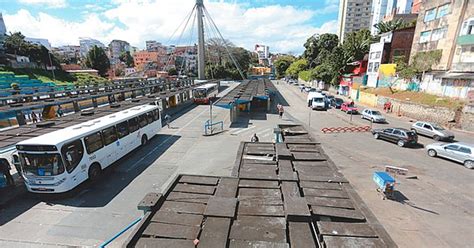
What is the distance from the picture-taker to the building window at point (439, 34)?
29022mm

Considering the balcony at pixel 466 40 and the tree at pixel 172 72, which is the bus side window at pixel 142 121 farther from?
the tree at pixel 172 72

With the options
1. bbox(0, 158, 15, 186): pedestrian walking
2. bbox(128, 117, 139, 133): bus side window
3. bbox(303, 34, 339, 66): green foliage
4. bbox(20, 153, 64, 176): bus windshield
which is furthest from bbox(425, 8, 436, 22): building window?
bbox(0, 158, 15, 186): pedestrian walking

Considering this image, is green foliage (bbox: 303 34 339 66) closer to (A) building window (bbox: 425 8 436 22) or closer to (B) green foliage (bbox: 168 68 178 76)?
(A) building window (bbox: 425 8 436 22)

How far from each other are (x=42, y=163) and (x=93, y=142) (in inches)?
96.5

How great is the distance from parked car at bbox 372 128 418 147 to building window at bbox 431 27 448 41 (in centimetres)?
2019

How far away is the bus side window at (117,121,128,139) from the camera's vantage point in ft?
47.2

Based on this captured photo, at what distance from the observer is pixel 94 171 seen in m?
12.1

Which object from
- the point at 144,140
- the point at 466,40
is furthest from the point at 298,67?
the point at 144,140

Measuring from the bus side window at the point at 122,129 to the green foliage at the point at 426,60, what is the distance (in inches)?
1472

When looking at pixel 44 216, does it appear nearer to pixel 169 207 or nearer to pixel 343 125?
A: pixel 169 207

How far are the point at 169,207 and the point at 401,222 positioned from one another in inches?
371

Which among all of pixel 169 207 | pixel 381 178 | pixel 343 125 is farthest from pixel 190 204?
pixel 343 125

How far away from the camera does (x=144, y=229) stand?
191 inches

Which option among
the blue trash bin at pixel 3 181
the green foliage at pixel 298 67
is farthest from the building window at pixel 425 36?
the green foliage at pixel 298 67
